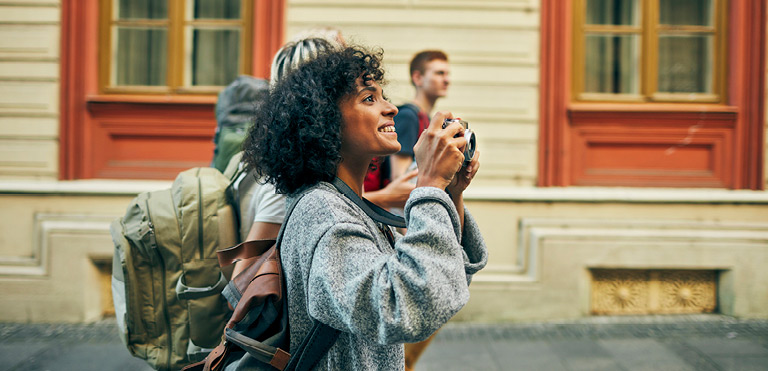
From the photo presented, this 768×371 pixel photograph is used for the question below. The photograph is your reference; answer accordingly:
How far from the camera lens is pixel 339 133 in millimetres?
1599

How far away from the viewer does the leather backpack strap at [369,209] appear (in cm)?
156

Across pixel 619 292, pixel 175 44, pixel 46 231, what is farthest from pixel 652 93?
pixel 46 231

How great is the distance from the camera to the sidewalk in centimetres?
437

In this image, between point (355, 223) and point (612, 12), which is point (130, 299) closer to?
point (355, 223)

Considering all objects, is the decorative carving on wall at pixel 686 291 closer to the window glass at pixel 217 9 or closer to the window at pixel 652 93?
the window at pixel 652 93

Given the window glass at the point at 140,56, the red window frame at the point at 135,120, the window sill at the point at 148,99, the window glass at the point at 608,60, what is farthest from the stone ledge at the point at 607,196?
the window glass at the point at 140,56

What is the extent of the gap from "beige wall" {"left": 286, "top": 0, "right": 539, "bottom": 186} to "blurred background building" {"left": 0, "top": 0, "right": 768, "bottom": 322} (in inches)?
0.5

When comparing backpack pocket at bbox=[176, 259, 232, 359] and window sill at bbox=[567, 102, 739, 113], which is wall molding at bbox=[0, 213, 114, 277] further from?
window sill at bbox=[567, 102, 739, 113]

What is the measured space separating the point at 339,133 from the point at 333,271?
1.31 feet

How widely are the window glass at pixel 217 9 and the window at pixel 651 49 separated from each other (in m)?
3.24

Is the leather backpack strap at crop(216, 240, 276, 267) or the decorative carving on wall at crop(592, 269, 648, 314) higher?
the leather backpack strap at crop(216, 240, 276, 267)

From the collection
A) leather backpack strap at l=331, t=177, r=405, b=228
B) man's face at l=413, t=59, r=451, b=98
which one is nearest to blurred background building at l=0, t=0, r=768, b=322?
man's face at l=413, t=59, r=451, b=98

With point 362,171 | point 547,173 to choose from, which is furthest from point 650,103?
point 362,171

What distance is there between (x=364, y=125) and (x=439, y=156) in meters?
0.25
